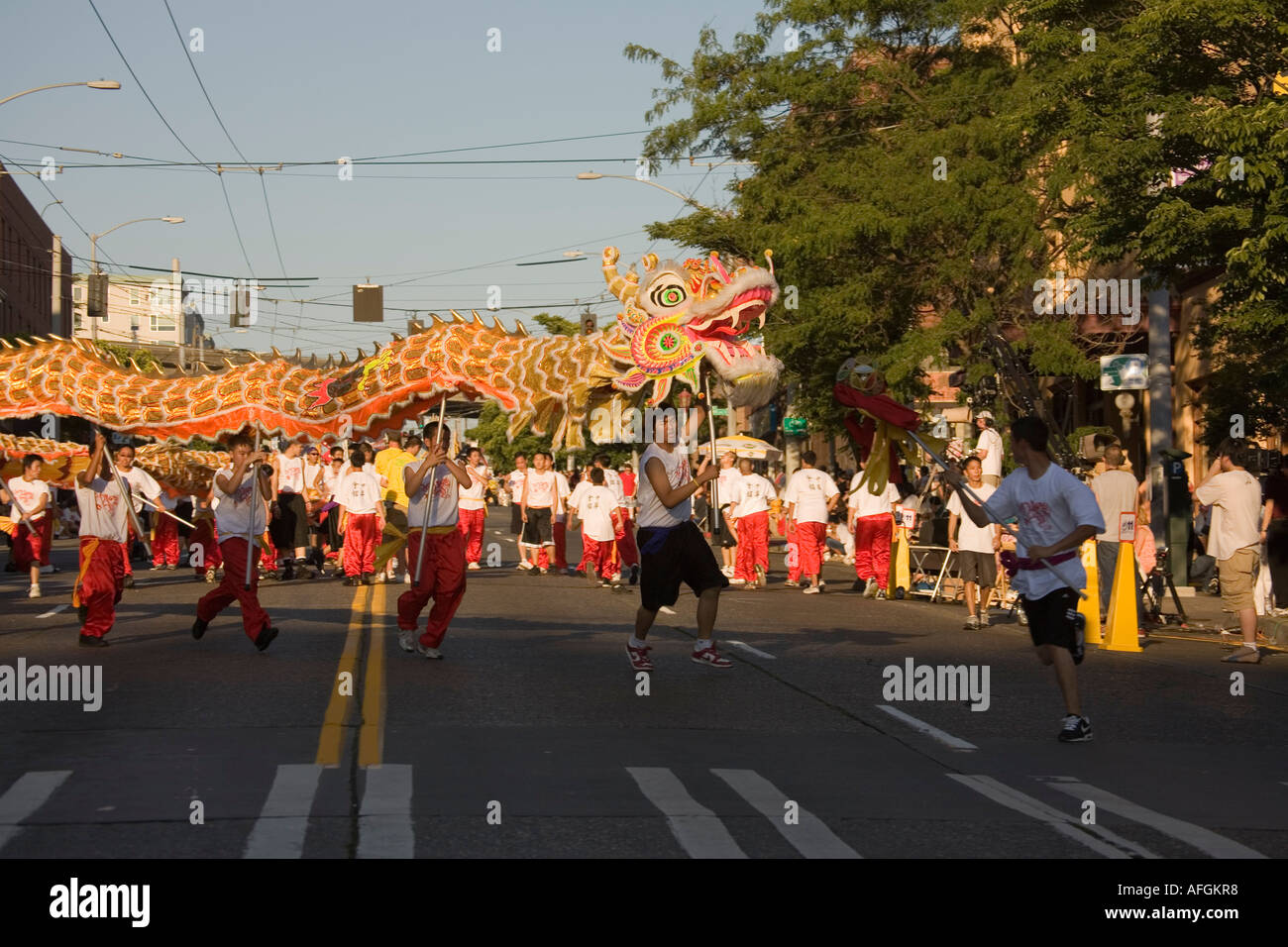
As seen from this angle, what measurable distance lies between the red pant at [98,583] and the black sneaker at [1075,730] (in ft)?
27.0

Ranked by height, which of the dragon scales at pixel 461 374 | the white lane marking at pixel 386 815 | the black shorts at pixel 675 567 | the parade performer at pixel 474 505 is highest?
the dragon scales at pixel 461 374

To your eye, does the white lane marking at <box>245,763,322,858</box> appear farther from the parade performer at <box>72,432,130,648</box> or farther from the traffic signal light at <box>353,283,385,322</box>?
the traffic signal light at <box>353,283,385,322</box>

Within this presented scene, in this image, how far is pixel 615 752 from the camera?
909 cm

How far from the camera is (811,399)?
113 feet

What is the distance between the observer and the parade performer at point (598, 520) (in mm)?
23016

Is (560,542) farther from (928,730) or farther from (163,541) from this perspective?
(928,730)

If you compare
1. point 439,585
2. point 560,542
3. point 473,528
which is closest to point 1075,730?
point 439,585

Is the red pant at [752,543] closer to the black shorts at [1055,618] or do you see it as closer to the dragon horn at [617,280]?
the dragon horn at [617,280]

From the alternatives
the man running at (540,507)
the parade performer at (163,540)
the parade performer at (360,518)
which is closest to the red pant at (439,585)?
the parade performer at (360,518)

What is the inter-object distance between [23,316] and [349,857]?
71168 millimetres

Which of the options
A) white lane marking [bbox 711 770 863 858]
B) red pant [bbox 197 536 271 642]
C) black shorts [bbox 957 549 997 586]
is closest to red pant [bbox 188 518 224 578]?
red pant [bbox 197 536 271 642]

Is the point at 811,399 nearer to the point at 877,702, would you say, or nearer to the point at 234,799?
the point at 877,702

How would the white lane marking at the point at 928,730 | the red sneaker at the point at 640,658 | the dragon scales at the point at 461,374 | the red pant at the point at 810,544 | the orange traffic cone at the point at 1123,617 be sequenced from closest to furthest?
1. the white lane marking at the point at 928,730
2. the red sneaker at the point at 640,658
3. the orange traffic cone at the point at 1123,617
4. the red pant at the point at 810,544
5. the dragon scales at the point at 461,374
